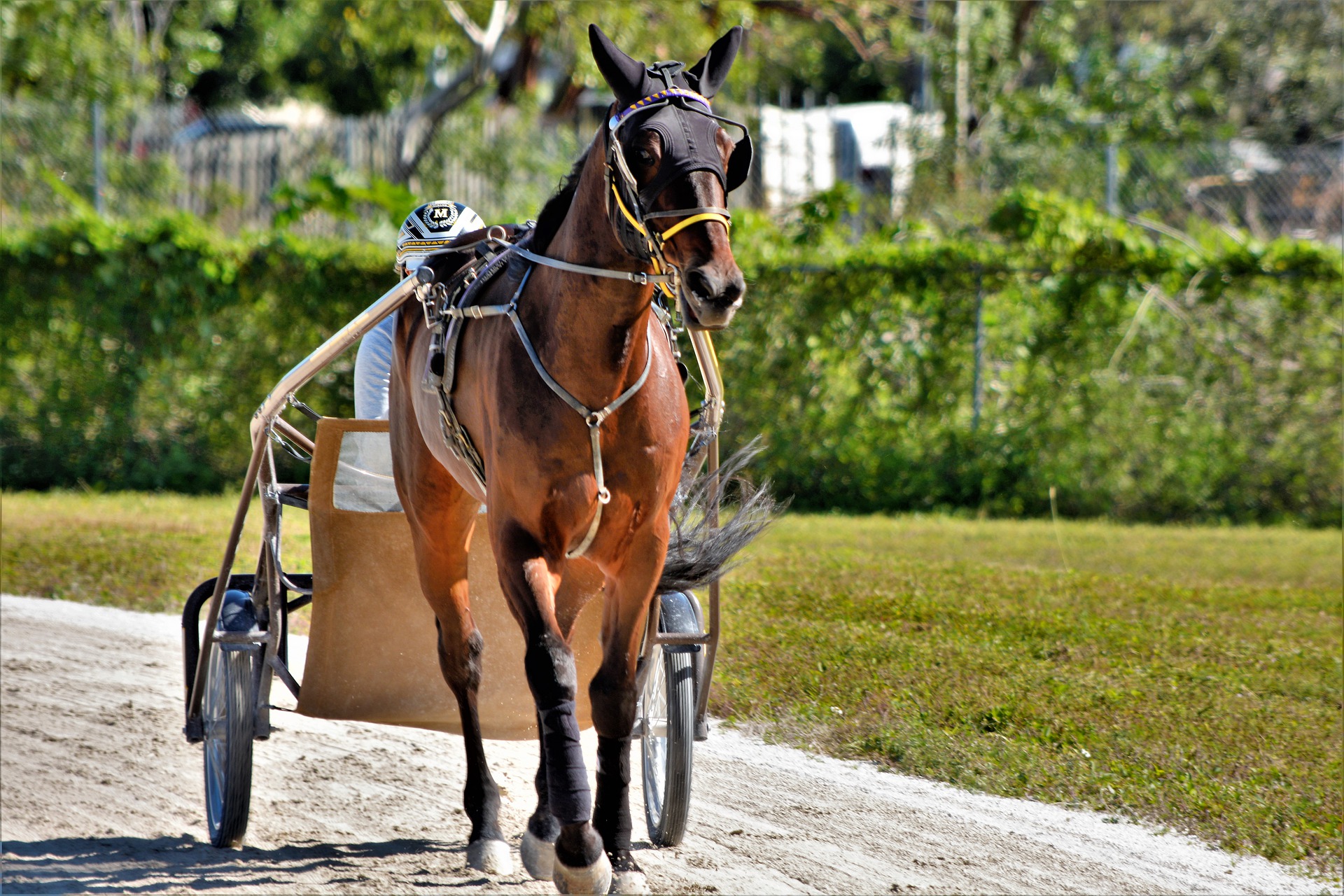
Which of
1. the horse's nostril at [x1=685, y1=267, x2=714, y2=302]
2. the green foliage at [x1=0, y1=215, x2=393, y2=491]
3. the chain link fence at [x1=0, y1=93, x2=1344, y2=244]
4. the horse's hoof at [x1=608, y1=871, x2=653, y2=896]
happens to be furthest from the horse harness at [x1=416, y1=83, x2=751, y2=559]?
the chain link fence at [x1=0, y1=93, x2=1344, y2=244]

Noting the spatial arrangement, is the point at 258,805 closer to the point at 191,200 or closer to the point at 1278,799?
the point at 1278,799

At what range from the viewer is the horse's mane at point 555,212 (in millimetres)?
3604

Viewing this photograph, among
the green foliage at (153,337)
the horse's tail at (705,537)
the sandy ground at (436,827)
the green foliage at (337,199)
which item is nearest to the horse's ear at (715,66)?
the horse's tail at (705,537)

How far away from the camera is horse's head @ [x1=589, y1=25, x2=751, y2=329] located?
288 centimetres

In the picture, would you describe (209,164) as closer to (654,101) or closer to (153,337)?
(153,337)

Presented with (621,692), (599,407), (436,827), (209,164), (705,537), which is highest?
(209,164)

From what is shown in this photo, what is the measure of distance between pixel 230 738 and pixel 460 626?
80 centimetres

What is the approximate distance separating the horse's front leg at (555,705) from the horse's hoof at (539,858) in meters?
0.34

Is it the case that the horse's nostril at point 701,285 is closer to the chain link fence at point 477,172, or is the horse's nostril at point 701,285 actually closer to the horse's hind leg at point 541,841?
the horse's hind leg at point 541,841

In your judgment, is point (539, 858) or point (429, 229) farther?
point (429, 229)

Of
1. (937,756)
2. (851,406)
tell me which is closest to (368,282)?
(851,406)

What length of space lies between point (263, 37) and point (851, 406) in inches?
673

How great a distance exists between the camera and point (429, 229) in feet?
17.3

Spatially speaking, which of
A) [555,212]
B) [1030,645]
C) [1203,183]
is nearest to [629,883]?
[555,212]
